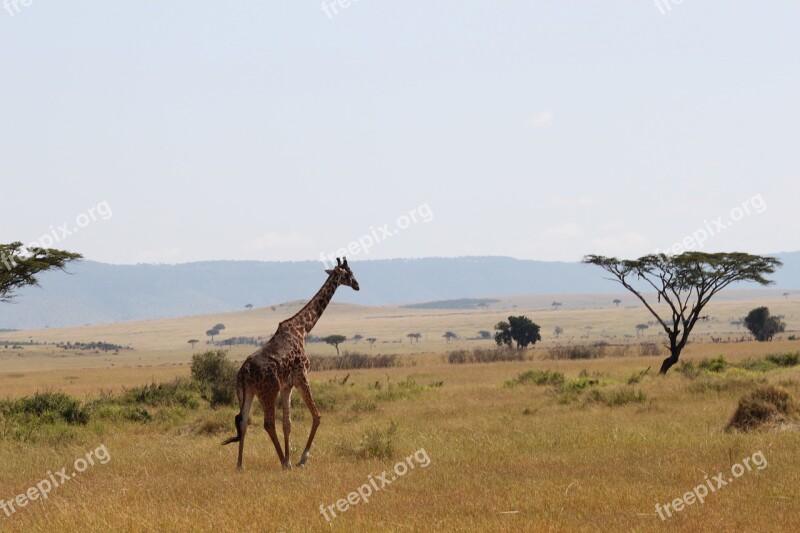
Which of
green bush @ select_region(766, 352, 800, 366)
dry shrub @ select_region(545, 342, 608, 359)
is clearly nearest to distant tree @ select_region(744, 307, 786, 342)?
dry shrub @ select_region(545, 342, 608, 359)

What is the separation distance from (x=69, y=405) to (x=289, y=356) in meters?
12.3

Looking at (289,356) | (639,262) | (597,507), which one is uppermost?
(639,262)

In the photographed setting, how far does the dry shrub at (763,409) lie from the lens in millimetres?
17547

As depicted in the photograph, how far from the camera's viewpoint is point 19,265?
31.2 metres

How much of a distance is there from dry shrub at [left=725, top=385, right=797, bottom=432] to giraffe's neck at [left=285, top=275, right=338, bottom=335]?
7919 mm

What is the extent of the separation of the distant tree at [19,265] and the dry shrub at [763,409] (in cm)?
2254

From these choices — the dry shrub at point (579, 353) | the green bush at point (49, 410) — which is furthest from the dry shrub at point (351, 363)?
the green bush at point (49, 410)

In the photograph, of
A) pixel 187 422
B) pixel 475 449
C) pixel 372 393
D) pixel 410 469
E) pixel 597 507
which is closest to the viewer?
pixel 597 507

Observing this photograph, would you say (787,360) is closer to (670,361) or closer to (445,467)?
(670,361)

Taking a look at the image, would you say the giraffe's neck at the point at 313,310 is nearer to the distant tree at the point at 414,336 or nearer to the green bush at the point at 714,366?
the green bush at the point at 714,366

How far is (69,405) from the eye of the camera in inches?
982

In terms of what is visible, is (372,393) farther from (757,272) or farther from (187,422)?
(757,272)

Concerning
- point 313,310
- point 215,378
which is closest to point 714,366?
point 215,378

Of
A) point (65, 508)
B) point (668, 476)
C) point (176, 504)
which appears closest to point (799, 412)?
point (668, 476)
